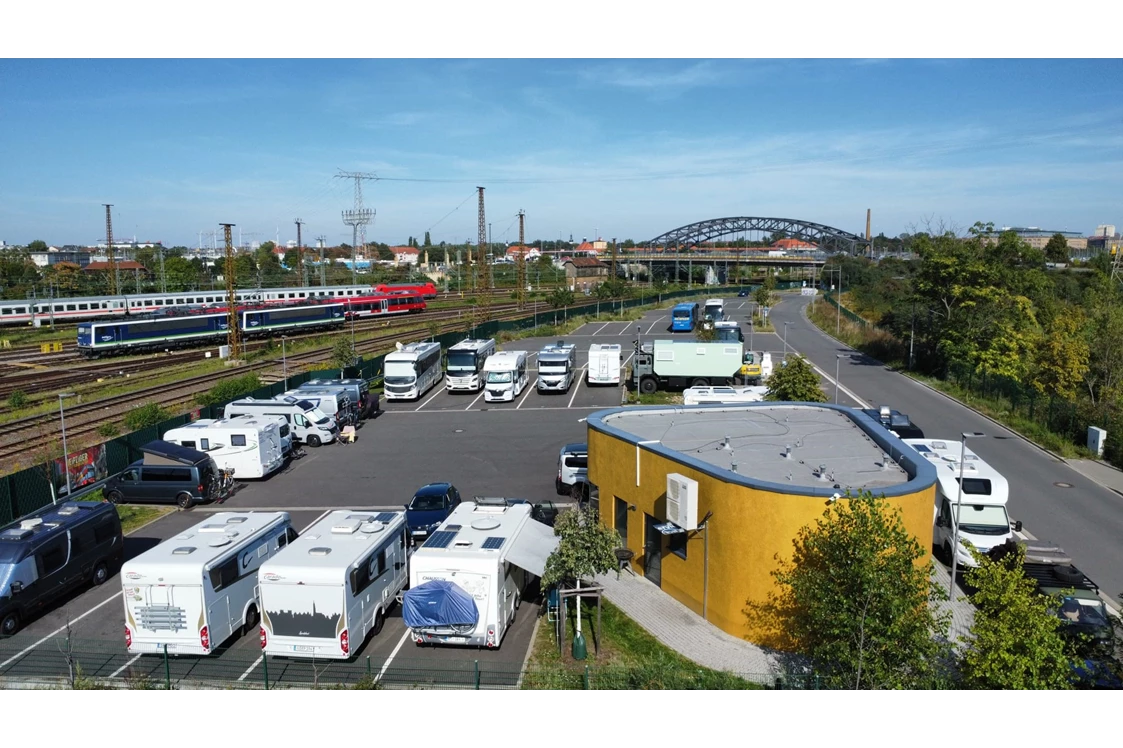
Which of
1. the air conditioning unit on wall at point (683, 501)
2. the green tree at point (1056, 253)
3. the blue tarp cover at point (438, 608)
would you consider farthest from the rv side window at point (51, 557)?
the green tree at point (1056, 253)

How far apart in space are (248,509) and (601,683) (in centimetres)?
1303

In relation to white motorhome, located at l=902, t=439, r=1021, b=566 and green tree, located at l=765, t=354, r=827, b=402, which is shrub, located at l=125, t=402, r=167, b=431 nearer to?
green tree, located at l=765, t=354, r=827, b=402

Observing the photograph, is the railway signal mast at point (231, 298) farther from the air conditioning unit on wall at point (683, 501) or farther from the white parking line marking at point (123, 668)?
the air conditioning unit on wall at point (683, 501)

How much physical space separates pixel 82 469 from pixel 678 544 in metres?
16.4

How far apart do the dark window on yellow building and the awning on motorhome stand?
208 centimetres

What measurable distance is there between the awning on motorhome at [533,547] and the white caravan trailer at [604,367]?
→ 20.9m

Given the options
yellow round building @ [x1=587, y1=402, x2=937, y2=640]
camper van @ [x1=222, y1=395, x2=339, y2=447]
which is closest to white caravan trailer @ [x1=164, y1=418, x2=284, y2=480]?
camper van @ [x1=222, y1=395, x2=339, y2=447]

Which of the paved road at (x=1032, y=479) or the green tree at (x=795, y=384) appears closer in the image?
the paved road at (x=1032, y=479)

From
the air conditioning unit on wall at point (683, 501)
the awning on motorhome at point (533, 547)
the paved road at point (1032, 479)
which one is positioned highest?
the air conditioning unit on wall at point (683, 501)

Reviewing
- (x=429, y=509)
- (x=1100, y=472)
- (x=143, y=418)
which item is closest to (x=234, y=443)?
(x=143, y=418)

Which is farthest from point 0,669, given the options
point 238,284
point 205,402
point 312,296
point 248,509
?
point 238,284

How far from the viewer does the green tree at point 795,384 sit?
902 inches

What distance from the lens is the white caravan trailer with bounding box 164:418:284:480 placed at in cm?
2177

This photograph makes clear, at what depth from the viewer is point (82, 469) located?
67.3 feet
